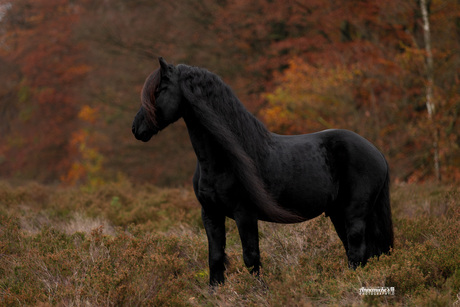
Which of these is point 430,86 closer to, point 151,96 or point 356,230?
point 356,230

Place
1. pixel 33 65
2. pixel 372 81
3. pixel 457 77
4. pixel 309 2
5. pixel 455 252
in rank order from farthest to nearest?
pixel 33 65
pixel 309 2
pixel 372 81
pixel 457 77
pixel 455 252

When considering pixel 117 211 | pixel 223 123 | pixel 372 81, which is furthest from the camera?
pixel 372 81

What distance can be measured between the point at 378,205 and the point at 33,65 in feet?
63.8

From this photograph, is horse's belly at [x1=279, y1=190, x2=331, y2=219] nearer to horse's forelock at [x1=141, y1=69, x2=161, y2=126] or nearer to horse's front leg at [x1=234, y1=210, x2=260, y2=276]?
horse's front leg at [x1=234, y1=210, x2=260, y2=276]

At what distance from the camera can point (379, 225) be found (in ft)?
13.2

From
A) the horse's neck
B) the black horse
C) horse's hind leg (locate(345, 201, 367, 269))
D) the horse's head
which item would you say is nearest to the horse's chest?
the black horse

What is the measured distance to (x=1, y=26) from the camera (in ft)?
69.1

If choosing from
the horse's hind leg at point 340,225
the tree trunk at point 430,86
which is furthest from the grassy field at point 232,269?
the tree trunk at point 430,86

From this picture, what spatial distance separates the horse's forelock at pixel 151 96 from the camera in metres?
3.37

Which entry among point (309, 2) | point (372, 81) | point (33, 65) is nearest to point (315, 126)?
point (372, 81)

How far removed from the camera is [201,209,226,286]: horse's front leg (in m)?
3.61

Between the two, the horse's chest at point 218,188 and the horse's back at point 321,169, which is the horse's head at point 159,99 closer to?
the horse's chest at point 218,188

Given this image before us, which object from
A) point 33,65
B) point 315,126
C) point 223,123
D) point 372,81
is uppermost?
point 223,123

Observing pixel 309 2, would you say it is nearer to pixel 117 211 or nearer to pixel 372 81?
pixel 372 81
